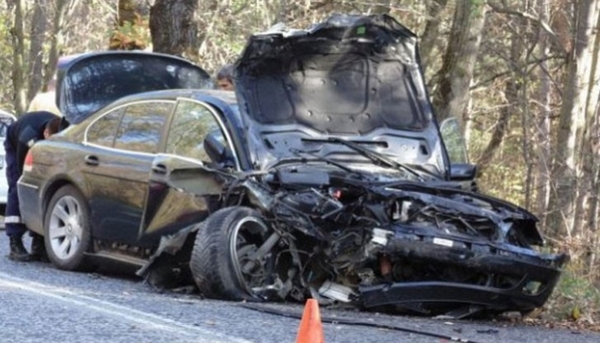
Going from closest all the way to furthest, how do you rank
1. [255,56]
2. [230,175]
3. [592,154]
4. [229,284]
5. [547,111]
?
1. [229,284]
2. [230,175]
3. [255,56]
4. [592,154]
5. [547,111]

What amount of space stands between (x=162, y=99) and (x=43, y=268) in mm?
1890

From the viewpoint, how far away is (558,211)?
57.4 ft

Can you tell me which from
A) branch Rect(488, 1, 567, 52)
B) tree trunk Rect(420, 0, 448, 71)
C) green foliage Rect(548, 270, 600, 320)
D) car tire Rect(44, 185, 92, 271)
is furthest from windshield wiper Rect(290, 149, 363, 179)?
tree trunk Rect(420, 0, 448, 71)

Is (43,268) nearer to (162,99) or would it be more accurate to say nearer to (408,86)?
(162,99)

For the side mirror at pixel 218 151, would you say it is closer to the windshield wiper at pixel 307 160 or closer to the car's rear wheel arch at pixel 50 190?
the windshield wiper at pixel 307 160

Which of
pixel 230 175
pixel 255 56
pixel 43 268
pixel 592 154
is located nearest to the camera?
pixel 230 175

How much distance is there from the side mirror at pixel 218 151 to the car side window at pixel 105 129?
1462 mm

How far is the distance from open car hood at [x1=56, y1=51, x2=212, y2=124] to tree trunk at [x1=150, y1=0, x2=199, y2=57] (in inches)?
168

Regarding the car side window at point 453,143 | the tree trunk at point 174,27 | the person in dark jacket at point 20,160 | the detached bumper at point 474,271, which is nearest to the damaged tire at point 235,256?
the detached bumper at point 474,271

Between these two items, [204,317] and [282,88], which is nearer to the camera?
[204,317]

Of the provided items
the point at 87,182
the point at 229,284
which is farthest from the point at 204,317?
the point at 87,182

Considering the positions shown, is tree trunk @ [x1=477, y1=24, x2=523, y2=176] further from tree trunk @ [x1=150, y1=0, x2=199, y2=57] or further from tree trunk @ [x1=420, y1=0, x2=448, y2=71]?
tree trunk @ [x1=150, y1=0, x2=199, y2=57]

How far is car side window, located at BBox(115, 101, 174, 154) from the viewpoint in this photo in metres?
10.8

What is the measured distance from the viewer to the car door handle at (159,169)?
10.4m
